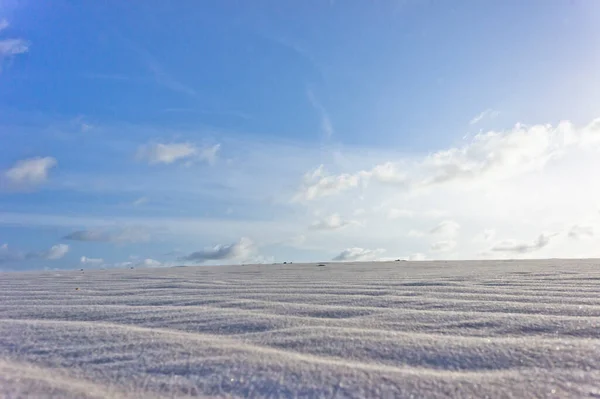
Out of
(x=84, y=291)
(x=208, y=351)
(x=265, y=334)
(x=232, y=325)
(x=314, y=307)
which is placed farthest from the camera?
(x=84, y=291)

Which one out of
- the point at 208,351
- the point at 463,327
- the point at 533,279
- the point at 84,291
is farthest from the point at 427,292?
the point at 84,291

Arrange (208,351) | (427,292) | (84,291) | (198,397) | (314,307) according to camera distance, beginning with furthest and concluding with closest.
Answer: (84,291)
(427,292)
(314,307)
(208,351)
(198,397)

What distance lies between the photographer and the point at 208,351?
1.38 metres

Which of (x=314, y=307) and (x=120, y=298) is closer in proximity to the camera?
(x=314, y=307)

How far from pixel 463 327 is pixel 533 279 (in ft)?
6.21

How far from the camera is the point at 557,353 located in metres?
1.27

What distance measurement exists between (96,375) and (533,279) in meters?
2.91

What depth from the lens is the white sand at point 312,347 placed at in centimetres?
110

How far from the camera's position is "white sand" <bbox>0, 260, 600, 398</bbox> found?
3.62 ft

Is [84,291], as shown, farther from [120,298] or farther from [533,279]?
[533,279]

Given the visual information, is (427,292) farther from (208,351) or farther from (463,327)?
(208,351)

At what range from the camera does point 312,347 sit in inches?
55.2

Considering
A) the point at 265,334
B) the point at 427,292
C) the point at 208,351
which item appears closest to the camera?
the point at 208,351

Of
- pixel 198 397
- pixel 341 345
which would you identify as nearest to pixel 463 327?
pixel 341 345
